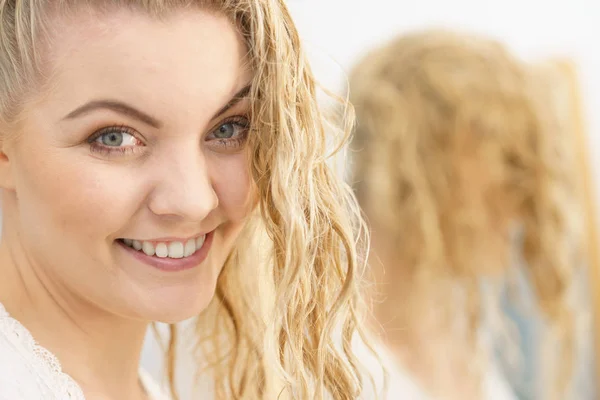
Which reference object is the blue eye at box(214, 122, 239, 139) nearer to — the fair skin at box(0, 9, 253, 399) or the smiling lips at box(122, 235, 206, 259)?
the fair skin at box(0, 9, 253, 399)

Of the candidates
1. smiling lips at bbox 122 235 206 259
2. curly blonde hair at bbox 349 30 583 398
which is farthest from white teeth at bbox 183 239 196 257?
curly blonde hair at bbox 349 30 583 398

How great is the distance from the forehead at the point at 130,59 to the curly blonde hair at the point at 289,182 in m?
0.01

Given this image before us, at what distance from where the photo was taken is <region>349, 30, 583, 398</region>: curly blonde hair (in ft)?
5.59

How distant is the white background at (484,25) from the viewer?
200 cm

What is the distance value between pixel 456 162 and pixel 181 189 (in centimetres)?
111

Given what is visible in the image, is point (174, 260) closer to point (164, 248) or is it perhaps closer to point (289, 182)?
point (164, 248)

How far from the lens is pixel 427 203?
1775mm

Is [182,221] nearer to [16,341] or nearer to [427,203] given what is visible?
[16,341]

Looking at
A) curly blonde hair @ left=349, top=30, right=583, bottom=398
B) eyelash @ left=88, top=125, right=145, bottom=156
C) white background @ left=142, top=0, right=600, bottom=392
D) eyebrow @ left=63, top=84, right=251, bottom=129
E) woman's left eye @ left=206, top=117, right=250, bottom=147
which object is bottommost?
eyelash @ left=88, top=125, right=145, bottom=156

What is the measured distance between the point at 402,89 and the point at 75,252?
1025 mm

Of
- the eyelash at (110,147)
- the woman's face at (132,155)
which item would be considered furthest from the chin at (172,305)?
the eyelash at (110,147)

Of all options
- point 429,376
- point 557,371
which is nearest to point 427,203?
point 429,376

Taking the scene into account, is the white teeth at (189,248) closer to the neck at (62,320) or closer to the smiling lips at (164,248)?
the smiling lips at (164,248)

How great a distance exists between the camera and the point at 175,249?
2.77 ft
